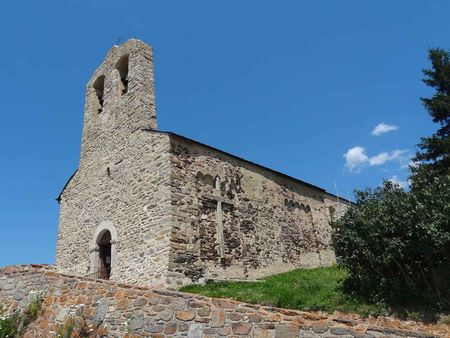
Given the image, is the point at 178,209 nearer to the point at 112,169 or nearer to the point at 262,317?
the point at 112,169

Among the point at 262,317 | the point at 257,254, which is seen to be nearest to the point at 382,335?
the point at 262,317

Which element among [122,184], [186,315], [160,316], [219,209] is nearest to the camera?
[186,315]

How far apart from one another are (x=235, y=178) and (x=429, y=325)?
9121 mm

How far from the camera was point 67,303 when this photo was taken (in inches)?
340

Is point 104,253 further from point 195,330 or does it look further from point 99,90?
point 195,330

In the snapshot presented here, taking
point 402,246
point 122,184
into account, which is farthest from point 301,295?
point 122,184

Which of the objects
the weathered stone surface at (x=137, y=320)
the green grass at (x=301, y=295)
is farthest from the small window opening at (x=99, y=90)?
the weathered stone surface at (x=137, y=320)

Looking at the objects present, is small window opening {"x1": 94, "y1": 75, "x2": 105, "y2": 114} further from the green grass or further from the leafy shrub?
the leafy shrub

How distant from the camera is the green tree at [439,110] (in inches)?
623

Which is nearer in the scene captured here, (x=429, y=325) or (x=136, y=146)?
(x=429, y=325)

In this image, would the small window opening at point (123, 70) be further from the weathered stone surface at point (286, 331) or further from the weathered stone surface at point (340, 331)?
the weathered stone surface at point (340, 331)

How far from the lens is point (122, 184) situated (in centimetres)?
1581

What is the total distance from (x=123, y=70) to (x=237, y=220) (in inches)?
343

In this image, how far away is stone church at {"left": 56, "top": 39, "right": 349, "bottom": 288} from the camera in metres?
13.7
